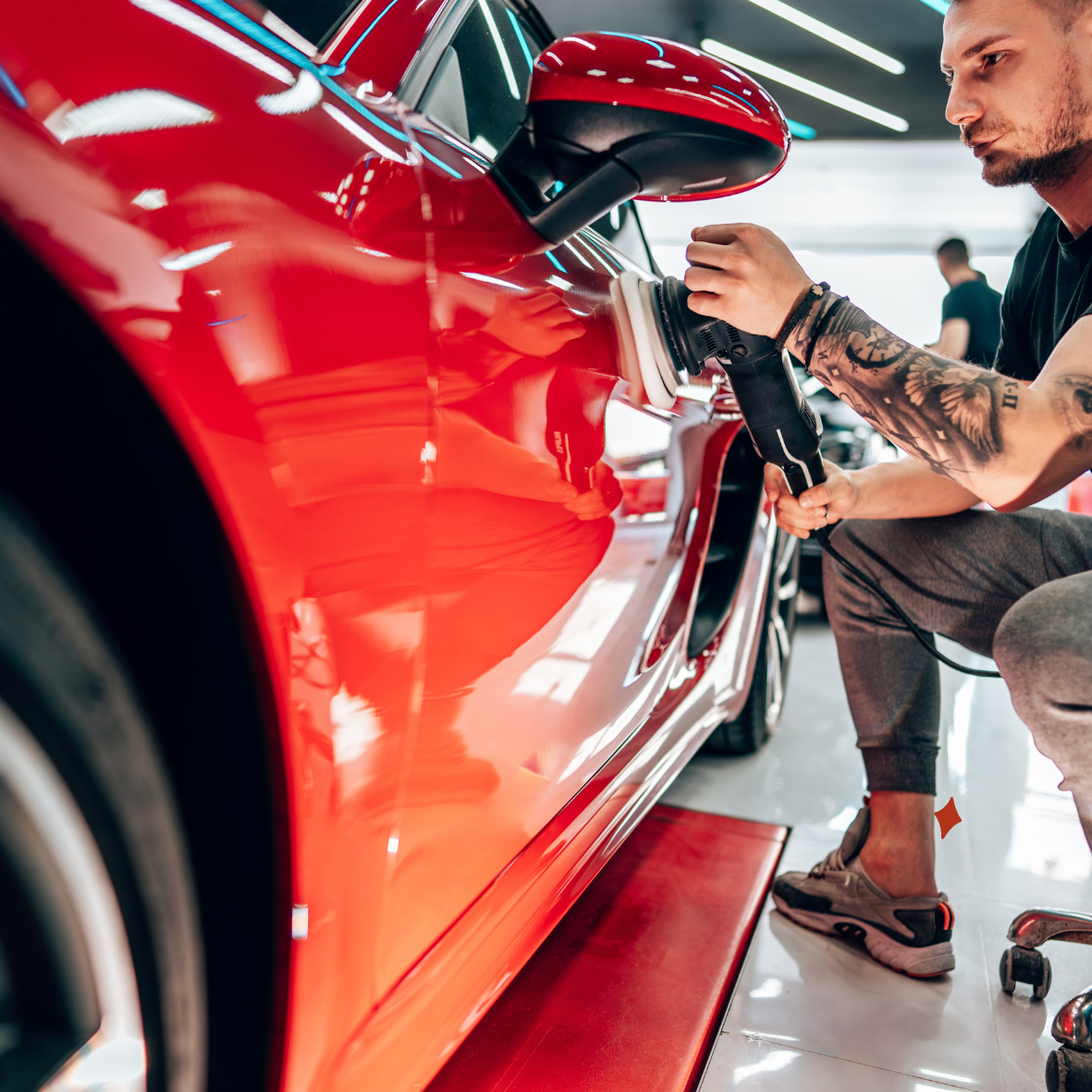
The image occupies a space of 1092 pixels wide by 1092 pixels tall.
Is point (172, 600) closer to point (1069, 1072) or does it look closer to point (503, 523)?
point (503, 523)

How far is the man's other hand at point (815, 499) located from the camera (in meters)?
1.30

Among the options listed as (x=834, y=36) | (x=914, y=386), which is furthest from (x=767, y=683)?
(x=834, y=36)

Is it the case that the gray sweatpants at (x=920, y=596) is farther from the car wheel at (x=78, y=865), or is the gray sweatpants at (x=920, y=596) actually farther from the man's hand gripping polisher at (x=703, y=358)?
the car wheel at (x=78, y=865)

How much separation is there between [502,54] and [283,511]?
979 millimetres

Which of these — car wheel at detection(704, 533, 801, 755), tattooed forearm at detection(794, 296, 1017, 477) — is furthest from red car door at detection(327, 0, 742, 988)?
car wheel at detection(704, 533, 801, 755)

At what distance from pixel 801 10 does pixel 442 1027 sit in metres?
7.75

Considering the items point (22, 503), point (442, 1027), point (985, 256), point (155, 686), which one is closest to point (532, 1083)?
point (442, 1027)

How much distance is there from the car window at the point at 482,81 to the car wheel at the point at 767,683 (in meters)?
1.21

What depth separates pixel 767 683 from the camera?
2.15m

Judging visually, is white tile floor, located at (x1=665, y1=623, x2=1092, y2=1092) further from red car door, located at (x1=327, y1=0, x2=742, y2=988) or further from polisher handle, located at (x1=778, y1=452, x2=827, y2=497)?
polisher handle, located at (x1=778, y1=452, x2=827, y2=497)

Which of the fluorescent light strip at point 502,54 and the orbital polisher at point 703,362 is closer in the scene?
the orbital polisher at point 703,362

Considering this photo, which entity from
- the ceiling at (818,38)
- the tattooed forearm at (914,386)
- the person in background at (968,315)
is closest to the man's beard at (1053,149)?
the tattooed forearm at (914,386)

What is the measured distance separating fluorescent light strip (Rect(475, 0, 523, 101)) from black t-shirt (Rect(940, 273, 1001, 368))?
375 cm

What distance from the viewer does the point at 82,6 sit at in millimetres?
437
